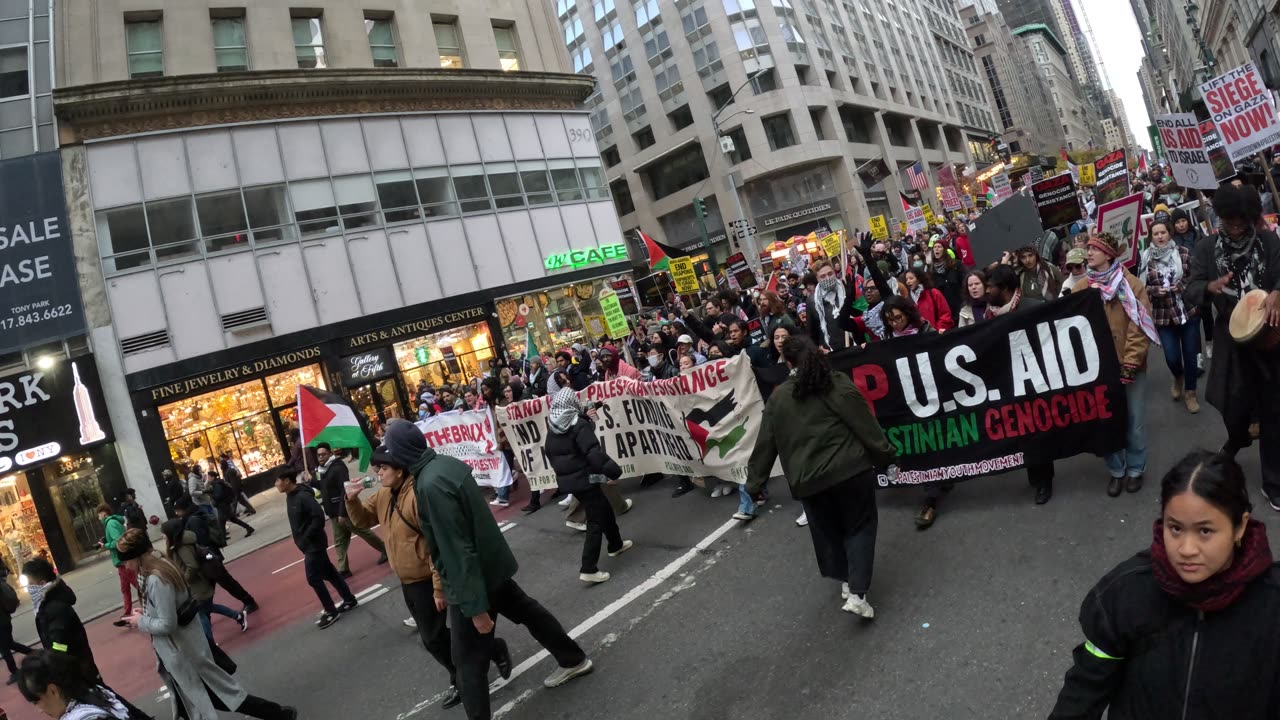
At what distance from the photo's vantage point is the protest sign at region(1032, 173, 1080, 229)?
12.4m

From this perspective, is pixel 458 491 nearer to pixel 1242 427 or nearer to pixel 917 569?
pixel 917 569

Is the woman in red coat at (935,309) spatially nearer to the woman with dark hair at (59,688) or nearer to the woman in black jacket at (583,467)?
the woman in black jacket at (583,467)

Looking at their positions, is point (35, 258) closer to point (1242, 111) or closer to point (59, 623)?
point (59, 623)

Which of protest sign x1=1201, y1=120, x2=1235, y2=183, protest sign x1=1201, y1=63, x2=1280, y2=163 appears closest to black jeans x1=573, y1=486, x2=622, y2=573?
protest sign x1=1201, y1=63, x2=1280, y2=163

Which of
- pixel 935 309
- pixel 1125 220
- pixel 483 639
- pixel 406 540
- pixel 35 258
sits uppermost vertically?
pixel 35 258

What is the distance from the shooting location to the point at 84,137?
19.2 metres

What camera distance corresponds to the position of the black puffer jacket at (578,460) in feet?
22.2

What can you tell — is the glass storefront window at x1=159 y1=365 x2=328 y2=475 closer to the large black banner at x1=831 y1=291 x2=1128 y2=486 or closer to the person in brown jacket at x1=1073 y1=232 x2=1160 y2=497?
the large black banner at x1=831 y1=291 x2=1128 y2=486

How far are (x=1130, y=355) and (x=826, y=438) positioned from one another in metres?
2.85

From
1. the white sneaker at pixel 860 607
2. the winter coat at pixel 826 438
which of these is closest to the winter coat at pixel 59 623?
the winter coat at pixel 826 438

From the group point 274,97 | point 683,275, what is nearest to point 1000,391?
point 683,275

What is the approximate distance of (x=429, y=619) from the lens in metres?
4.86

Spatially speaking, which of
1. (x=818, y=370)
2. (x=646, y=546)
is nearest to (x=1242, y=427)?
(x=818, y=370)

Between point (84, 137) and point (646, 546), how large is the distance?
21.2m
